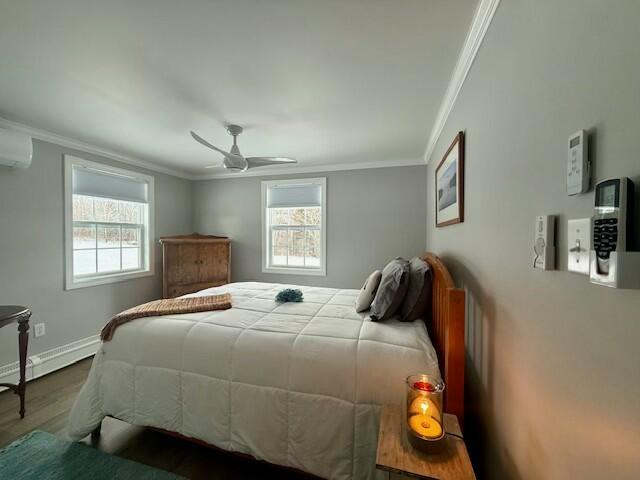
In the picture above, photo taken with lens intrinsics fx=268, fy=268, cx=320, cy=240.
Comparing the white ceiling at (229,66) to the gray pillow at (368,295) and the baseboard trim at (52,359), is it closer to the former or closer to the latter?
the gray pillow at (368,295)

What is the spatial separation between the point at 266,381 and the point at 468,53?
215 cm

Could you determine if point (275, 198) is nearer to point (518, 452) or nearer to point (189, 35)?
point (189, 35)

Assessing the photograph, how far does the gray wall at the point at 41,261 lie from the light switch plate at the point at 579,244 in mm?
Result: 3987

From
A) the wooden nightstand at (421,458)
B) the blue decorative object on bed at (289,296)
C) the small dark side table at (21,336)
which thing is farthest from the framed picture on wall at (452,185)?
the small dark side table at (21,336)

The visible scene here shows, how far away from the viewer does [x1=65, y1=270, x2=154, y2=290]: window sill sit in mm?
3000

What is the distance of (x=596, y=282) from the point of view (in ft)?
1.77

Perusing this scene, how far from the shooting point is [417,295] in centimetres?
181

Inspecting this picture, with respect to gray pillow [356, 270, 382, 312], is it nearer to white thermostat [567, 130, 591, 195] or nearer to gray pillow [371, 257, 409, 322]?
gray pillow [371, 257, 409, 322]

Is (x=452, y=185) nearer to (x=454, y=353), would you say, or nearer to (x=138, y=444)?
(x=454, y=353)

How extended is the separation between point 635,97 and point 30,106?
355 centimetres

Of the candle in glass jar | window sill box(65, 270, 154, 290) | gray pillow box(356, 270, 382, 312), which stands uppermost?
gray pillow box(356, 270, 382, 312)

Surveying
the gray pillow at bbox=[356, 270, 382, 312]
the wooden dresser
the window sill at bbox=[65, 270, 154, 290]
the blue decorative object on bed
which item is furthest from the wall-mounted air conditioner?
the gray pillow at bbox=[356, 270, 382, 312]

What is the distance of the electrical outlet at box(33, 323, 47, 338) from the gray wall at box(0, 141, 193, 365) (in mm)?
39

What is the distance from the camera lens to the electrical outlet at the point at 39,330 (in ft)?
8.83
